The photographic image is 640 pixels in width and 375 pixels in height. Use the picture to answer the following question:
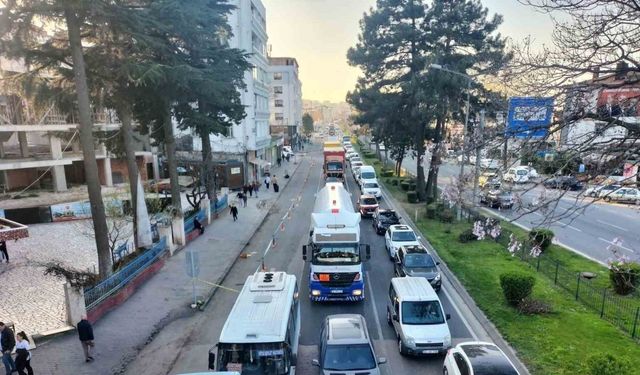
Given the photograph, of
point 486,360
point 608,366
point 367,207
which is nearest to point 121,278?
point 486,360

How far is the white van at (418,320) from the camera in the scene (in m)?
11.6

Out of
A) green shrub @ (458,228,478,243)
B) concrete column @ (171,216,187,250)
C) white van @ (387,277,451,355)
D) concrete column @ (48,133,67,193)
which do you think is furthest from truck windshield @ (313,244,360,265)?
concrete column @ (48,133,67,193)

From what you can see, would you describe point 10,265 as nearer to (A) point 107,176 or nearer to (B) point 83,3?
(B) point 83,3

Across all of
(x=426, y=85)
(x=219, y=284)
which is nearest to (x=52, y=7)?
(x=219, y=284)

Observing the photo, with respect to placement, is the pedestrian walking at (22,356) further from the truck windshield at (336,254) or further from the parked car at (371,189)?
the parked car at (371,189)

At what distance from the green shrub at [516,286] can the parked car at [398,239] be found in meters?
5.08

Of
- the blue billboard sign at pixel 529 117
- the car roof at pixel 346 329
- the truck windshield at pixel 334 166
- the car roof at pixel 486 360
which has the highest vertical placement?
the blue billboard sign at pixel 529 117

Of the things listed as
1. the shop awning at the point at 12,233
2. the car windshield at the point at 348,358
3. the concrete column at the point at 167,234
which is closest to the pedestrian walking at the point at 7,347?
the car windshield at the point at 348,358

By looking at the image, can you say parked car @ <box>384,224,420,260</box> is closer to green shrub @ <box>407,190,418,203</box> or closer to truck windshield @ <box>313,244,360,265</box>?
truck windshield @ <box>313,244,360,265</box>

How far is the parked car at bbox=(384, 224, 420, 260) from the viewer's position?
19734 millimetres

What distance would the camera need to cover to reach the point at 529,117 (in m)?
7.04

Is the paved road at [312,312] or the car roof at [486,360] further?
the paved road at [312,312]

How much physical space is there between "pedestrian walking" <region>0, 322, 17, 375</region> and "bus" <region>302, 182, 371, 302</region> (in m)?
8.84

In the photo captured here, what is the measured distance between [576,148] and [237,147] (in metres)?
39.2
